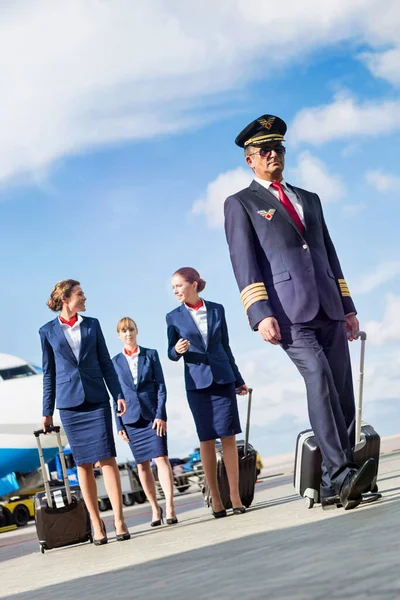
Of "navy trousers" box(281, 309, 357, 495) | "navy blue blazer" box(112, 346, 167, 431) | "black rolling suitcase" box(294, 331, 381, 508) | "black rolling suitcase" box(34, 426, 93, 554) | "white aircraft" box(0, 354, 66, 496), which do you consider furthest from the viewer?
"white aircraft" box(0, 354, 66, 496)

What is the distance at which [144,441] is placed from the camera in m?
7.72

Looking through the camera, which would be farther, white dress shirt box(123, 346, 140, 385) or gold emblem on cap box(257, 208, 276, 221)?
white dress shirt box(123, 346, 140, 385)

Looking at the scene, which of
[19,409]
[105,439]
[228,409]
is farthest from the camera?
[19,409]

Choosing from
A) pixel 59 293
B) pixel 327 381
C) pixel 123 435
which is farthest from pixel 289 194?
pixel 123 435

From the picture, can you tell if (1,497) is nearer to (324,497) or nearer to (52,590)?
(324,497)

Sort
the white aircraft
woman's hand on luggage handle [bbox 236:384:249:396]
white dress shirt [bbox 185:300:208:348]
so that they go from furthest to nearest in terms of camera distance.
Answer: the white aircraft < woman's hand on luggage handle [bbox 236:384:249:396] < white dress shirt [bbox 185:300:208:348]

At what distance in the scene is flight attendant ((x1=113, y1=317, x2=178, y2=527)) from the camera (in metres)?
7.64

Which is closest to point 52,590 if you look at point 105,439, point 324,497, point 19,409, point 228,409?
point 324,497

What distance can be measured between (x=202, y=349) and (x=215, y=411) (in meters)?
0.45

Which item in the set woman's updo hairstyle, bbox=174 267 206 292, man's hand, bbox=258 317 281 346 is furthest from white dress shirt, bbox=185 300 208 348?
man's hand, bbox=258 317 281 346

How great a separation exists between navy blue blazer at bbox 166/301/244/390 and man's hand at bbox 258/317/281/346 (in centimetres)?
215

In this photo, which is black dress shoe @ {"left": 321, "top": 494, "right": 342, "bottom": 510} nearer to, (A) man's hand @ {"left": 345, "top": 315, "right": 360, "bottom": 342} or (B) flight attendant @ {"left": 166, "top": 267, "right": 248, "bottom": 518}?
(A) man's hand @ {"left": 345, "top": 315, "right": 360, "bottom": 342}

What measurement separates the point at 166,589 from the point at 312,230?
305 centimetres

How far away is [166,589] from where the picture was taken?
2400 mm
